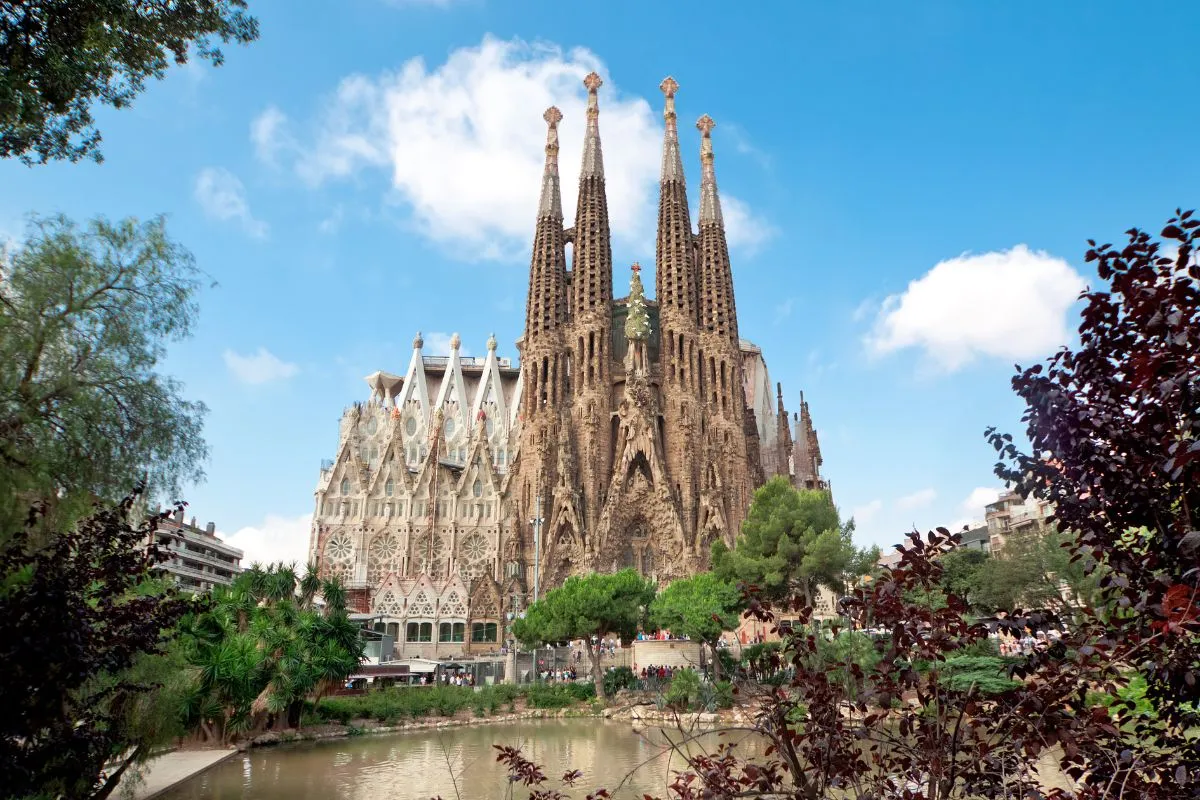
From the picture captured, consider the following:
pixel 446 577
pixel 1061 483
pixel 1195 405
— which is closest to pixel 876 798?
pixel 1061 483

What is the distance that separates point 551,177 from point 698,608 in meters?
34.1

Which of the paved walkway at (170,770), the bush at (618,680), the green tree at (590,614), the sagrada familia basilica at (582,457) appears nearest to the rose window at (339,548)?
the sagrada familia basilica at (582,457)

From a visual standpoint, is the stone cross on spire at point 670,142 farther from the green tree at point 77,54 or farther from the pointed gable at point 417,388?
the green tree at point 77,54

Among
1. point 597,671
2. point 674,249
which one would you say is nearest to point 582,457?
point 674,249

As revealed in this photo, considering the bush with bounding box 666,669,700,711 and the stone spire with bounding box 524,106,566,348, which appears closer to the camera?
the bush with bounding box 666,669,700,711

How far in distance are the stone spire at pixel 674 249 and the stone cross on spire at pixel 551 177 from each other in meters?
6.76

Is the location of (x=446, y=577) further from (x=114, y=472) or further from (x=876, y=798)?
(x=876, y=798)

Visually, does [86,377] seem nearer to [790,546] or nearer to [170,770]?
[170,770]

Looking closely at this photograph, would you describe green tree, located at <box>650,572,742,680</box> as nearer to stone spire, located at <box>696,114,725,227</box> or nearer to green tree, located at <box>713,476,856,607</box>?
green tree, located at <box>713,476,856,607</box>

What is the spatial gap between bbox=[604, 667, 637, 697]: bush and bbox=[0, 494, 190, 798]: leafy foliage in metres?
19.4

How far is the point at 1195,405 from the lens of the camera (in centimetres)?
295

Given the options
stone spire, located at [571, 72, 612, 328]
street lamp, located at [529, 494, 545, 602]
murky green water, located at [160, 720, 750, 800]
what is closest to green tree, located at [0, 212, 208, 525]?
murky green water, located at [160, 720, 750, 800]

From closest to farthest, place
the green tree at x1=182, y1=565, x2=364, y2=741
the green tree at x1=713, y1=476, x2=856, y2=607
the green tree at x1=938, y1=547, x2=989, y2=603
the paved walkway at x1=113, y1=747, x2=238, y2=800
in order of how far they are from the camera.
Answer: the paved walkway at x1=113, y1=747, x2=238, y2=800 < the green tree at x1=182, y1=565, x2=364, y2=741 < the green tree at x1=713, y1=476, x2=856, y2=607 < the green tree at x1=938, y1=547, x2=989, y2=603

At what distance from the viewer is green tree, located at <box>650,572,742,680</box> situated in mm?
26469
